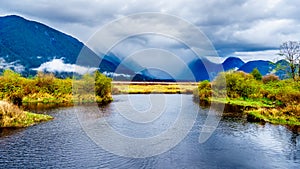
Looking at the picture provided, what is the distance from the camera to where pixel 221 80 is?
3012 inches

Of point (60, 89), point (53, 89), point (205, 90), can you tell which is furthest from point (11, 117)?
point (205, 90)

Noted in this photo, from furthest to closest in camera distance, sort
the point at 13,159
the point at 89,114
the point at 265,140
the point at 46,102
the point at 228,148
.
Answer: the point at 46,102 → the point at 89,114 → the point at 265,140 → the point at 228,148 → the point at 13,159

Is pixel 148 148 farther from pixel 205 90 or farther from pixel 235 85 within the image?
pixel 205 90

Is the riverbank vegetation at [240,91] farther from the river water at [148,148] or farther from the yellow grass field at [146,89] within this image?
the river water at [148,148]

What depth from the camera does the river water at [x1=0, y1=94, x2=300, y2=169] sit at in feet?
72.5

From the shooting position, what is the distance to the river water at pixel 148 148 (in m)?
22.1

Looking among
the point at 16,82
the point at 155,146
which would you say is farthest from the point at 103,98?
the point at 155,146

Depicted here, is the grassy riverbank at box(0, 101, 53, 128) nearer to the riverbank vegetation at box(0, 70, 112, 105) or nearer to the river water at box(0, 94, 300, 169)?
the river water at box(0, 94, 300, 169)

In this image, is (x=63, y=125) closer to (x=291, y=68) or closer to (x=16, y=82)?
(x=16, y=82)

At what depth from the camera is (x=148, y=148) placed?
26.7 metres

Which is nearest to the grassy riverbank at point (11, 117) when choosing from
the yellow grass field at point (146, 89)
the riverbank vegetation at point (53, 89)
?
the riverbank vegetation at point (53, 89)

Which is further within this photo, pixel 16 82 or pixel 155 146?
pixel 16 82

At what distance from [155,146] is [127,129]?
8.17m

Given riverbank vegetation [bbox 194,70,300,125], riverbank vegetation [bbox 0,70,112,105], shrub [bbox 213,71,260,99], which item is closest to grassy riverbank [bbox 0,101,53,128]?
riverbank vegetation [bbox 0,70,112,105]
